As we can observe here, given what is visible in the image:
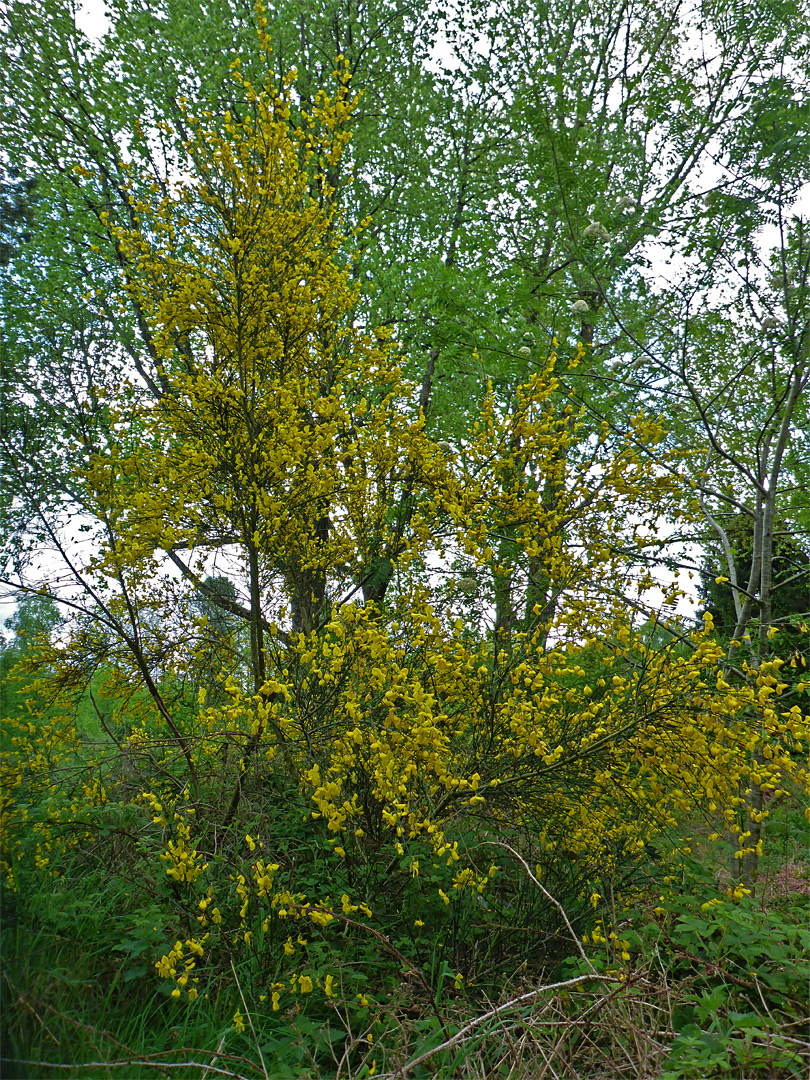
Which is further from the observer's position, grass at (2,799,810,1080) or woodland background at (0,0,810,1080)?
woodland background at (0,0,810,1080)

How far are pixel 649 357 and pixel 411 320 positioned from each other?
341cm

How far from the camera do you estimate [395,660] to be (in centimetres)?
309

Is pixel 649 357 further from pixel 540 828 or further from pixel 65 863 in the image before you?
pixel 65 863

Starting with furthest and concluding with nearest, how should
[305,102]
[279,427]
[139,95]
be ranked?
[305,102] → [139,95] → [279,427]

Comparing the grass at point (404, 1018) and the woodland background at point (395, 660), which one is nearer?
the grass at point (404, 1018)

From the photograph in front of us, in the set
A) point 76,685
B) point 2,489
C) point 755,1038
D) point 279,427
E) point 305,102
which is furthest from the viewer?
point 305,102

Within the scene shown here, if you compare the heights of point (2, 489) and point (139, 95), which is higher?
point (139, 95)

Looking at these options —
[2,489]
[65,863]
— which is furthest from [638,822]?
[2,489]

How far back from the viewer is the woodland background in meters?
2.32

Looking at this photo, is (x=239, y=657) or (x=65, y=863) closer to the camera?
(x=65, y=863)

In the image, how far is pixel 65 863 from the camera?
336cm

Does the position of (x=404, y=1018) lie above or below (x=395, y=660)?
Answer: below

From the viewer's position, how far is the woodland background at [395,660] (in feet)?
7.60

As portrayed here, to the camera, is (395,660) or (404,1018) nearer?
(404,1018)
